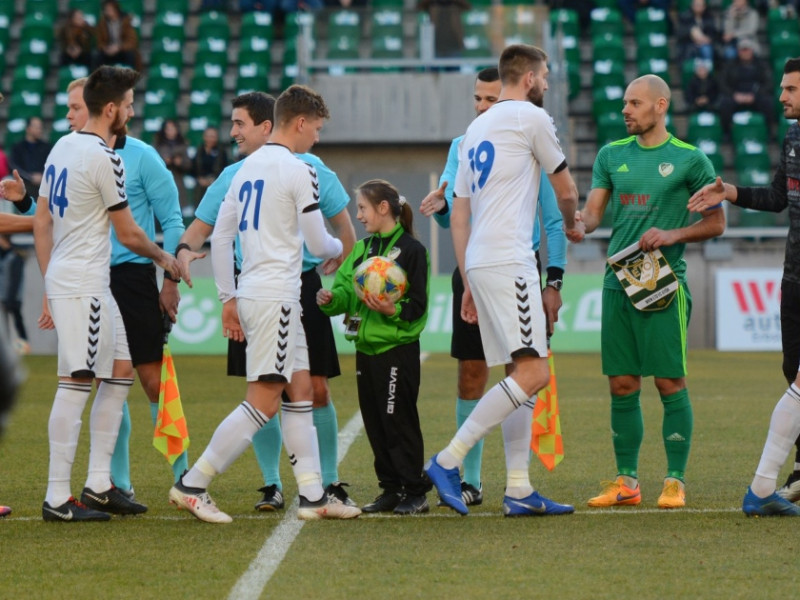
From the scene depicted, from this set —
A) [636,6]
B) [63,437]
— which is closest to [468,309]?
[63,437]

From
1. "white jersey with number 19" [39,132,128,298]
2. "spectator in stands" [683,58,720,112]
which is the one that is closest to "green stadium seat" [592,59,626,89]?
"spectator in stands" [683,58,720,112]

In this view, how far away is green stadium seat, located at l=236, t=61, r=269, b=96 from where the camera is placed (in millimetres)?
22688

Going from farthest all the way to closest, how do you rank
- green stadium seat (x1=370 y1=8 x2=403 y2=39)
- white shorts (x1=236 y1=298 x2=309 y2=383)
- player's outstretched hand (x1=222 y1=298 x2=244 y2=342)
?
green stadium seat (x1=370 y1=8 x2=403 y2=39) < player's outstretched hand (x1=222 y1=298 x2=244 y2=342) < white shorts (x1=236 y1=298 x2=309 y2=383)

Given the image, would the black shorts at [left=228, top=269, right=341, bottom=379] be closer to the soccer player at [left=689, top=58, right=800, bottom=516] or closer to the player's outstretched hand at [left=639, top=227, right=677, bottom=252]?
the player's outstretched hand at [left=639, top=227, right=677, bottom=252]

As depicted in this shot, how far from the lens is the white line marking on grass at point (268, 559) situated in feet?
15.6

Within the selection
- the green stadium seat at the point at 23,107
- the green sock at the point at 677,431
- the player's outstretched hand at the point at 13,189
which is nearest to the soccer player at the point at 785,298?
the green sock at the point at 677,431

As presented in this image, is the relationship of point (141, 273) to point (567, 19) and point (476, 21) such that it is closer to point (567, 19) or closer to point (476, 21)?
point (476, 21)

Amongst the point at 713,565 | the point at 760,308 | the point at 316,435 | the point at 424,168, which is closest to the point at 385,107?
the point at 424,168

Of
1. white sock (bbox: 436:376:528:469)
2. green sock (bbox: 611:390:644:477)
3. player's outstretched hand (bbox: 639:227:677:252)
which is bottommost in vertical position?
green sock (bbox: 611:390:644:477)

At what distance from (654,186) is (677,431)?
1.20m

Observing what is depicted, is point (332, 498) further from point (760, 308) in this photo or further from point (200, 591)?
point (760, 308)

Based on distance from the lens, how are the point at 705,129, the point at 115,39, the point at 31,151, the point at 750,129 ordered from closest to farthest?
the point at 31,151 < the point at 750,129 < the point at 705,129 < the point at 115,39

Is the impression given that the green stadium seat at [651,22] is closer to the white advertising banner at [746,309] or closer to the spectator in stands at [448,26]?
the spectator in stands at [448,26]

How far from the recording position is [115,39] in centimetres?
2230
